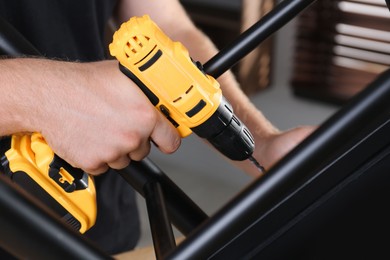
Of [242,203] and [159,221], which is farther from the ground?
[242,203]

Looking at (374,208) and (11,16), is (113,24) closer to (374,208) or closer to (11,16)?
(11,16)

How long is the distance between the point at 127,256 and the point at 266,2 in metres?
2.10

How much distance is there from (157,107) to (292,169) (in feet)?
0.75

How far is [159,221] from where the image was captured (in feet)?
2.66

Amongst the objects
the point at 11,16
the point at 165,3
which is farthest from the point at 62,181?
the point at 165,3

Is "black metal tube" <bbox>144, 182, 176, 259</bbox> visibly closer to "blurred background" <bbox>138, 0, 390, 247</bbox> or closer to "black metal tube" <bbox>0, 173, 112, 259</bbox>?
"black metal tube" <bbox>0, 173, 112, 259</bbox>

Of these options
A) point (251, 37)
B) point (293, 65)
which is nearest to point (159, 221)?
point (251, 37)

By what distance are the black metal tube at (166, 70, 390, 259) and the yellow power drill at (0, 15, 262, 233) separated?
0.64 feet

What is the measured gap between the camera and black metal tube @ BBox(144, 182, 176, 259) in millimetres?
747

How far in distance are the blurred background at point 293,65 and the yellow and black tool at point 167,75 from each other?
202 cm

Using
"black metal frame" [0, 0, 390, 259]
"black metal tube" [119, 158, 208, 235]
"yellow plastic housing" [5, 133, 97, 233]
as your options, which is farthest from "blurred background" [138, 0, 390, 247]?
"black metal frame" [0, 0, 390, 259]

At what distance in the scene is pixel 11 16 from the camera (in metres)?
1.02

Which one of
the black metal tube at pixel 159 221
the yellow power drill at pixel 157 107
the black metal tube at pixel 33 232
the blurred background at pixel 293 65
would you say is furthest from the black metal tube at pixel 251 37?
the blurred background at pixel 293 65

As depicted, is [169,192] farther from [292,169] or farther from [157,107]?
[292,169]
